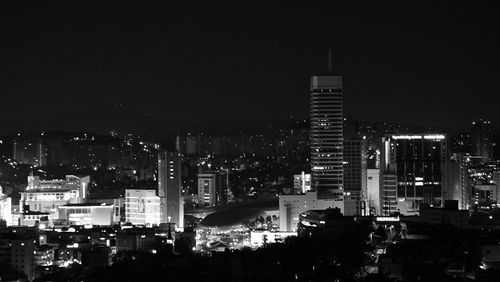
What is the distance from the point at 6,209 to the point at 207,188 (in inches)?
248

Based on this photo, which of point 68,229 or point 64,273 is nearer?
point 64,273

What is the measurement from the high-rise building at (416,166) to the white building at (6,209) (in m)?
7.48

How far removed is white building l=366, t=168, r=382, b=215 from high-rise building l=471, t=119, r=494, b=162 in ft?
26.7

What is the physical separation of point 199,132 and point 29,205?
14.2 metres

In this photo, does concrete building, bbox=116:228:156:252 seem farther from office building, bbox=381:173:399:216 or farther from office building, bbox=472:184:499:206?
office building, bbox=472:184:499:206

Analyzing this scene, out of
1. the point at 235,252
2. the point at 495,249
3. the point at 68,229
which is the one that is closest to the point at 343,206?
the point at 68,229

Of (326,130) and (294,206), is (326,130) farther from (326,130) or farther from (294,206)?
(294,206)

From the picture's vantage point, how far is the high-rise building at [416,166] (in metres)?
25.7

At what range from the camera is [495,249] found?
620 inches

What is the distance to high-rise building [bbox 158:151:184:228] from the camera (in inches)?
939

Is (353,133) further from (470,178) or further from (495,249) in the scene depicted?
(495,249)

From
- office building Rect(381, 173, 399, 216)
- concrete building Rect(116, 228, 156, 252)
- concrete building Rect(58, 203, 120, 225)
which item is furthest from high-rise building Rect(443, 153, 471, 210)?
concrete building Rect(116, 228, 156, 252)

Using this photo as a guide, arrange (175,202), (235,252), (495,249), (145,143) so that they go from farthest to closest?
(145,143) → (175,202) → (235,252) → (495,249)

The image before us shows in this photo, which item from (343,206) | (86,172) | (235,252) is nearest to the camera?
(235,252)
